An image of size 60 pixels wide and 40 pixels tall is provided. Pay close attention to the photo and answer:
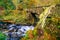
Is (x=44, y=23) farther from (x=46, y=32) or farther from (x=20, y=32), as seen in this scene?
Answer: (x=20, y=32)

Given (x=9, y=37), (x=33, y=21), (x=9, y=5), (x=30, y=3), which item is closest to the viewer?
(x=9, y=37)

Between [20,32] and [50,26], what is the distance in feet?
13.8

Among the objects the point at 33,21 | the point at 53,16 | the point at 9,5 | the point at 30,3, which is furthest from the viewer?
the point at 9,5

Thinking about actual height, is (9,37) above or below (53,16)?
below

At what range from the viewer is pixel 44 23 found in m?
5.95

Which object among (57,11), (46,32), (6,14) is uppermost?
(57,11)

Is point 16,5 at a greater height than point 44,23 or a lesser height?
lesser

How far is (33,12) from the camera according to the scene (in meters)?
12.6

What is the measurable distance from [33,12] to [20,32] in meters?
2.73

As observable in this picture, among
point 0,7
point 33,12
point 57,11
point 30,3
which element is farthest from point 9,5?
point 57,11

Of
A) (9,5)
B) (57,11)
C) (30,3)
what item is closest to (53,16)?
(57,11)

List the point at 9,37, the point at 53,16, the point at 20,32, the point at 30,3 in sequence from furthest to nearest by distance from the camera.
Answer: the point at 30,3 → the point at 20,32 → the point at 9,37 → the point at 53,16

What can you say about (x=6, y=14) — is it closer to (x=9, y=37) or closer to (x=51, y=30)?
(x=9, y=37)

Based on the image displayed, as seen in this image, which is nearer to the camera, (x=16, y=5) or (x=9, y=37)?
(x=9, y=37)
